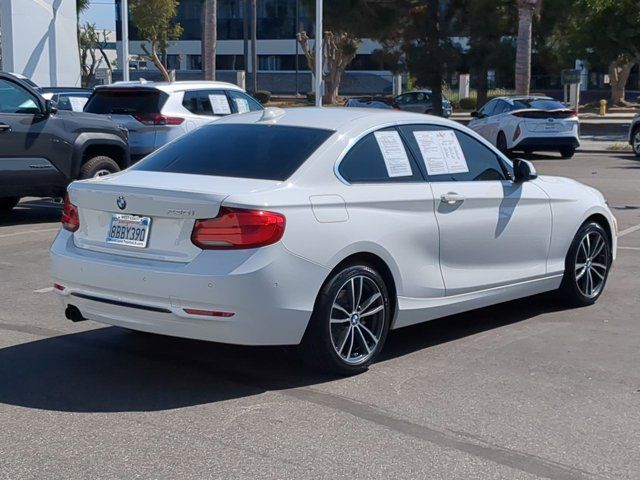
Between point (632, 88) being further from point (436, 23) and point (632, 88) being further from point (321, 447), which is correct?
point (321, 447)

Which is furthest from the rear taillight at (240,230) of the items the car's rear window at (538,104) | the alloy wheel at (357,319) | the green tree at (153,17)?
the green tree at (153,17)

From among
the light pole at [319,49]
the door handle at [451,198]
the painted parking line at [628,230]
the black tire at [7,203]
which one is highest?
the light pole at [319,49]

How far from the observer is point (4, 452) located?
16.4ft

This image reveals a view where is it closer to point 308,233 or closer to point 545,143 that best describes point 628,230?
point 308,233

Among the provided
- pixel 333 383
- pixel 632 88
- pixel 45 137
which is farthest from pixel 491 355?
pixel 632 88

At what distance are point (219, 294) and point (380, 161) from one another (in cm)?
167

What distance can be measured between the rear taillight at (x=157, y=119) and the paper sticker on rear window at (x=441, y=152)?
8.24 m

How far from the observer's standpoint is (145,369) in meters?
6.46

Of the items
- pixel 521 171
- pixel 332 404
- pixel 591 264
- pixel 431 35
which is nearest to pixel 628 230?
pixel 591 264

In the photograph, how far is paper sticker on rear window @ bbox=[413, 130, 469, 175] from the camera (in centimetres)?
703

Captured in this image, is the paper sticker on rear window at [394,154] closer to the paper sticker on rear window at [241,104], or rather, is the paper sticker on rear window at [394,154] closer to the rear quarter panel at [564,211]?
the rear quarter panel at [564,211]

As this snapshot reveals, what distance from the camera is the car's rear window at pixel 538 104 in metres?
23.9

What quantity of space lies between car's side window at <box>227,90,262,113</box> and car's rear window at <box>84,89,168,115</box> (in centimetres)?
149

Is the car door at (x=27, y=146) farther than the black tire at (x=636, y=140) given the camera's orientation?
No
